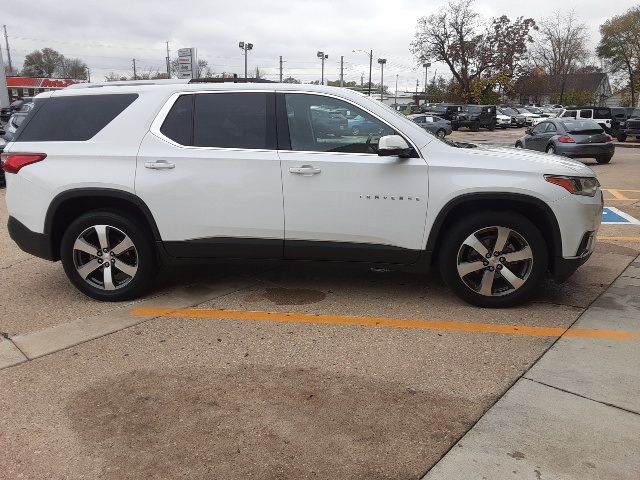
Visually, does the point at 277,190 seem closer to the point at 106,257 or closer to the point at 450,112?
the point at 106,257

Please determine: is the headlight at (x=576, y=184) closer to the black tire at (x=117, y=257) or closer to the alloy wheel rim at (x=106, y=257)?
the black tire at (x=117, y=257)

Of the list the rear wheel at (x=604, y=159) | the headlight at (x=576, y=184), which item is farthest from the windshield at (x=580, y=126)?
the headlight at (x=576, y=184)

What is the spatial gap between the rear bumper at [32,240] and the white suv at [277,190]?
0.02 m

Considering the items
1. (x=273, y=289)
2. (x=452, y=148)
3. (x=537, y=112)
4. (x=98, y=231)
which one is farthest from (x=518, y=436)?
(x=537, y=112)

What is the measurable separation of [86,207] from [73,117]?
741 millimetres

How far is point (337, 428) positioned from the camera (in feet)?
9.43

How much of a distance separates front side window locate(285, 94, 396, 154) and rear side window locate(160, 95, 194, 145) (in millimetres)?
789

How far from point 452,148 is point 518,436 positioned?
232cm

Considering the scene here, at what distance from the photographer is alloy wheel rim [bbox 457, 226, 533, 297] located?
14.1 ft

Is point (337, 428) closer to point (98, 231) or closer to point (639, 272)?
point (98, 231)

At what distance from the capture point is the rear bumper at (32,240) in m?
4.65

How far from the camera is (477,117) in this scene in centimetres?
Answer: 4019

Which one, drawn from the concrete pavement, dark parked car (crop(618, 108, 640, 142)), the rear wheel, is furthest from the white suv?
dark parked car (crop(618, 108, 640, 142))

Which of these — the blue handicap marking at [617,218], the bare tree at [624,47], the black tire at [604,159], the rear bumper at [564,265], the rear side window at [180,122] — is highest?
the bare tree at [624,47]
